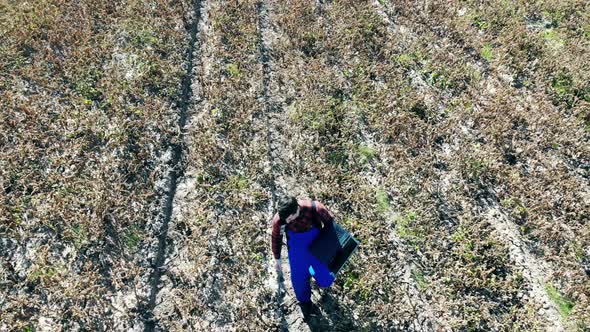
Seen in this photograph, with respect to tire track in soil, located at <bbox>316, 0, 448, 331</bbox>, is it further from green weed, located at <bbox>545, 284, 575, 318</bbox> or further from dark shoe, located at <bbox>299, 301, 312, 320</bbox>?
green weed, located at <bbox>545, 284, 575, 318</bbox>

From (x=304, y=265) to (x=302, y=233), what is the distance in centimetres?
67

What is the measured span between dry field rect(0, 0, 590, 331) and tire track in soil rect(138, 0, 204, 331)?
0.04 m

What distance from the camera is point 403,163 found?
8.45 m

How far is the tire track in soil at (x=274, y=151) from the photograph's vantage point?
6.47 metres

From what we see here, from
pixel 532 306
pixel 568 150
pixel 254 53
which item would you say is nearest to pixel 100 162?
pixel 254 53

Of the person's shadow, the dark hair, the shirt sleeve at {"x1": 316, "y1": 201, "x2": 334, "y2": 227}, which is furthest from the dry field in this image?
the dark hair

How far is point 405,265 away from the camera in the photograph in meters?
7.03

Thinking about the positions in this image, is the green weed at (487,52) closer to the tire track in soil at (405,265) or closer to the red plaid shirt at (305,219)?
the tire track in soil at (405,265)

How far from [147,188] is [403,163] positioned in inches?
196

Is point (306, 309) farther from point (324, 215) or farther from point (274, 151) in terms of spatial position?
point (274, 151)

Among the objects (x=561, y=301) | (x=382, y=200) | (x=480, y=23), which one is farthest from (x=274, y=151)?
(x=480, y=23)

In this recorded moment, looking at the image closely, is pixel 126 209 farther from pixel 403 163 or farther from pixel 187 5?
pixel 187 5

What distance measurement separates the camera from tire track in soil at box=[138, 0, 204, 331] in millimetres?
6470

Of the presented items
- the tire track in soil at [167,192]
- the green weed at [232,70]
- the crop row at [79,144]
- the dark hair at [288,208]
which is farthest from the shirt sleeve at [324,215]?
the green weed at [232,70]
